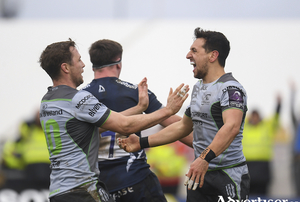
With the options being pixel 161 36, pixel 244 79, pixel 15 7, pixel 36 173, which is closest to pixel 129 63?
pixel 161 36

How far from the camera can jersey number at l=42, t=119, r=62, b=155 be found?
326 centimetres

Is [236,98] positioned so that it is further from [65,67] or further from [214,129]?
[65,67]

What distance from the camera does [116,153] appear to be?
12.8 feet

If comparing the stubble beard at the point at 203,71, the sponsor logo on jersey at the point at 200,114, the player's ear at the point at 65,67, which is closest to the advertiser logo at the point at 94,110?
the player's ear at the point at 65,67

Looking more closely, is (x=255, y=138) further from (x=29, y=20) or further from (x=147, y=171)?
(x=29, y=20)

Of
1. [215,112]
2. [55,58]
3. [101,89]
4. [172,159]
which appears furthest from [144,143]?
[172,159]

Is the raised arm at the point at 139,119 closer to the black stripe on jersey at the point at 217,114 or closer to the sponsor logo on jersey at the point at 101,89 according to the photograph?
the black stripe on jersey at the point at 217,114

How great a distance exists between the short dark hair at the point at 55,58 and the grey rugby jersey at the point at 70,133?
25 cm

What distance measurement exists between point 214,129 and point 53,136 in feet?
4.75

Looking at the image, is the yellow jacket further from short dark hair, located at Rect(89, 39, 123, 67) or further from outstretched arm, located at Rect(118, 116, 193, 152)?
short dark hair, located at Rect(89, 39, 123, 67)

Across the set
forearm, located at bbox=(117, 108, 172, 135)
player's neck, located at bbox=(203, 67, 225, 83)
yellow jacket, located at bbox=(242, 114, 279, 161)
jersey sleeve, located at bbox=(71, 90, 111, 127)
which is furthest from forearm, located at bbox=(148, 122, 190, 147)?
yellow jacket, located at bbox=(242, 114, 279, 161)

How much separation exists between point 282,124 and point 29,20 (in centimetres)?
1005

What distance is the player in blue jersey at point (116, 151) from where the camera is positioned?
12.6ft

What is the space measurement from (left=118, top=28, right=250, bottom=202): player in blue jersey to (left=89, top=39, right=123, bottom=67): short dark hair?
0.87 meters
